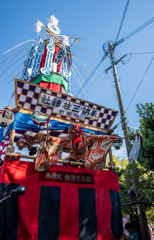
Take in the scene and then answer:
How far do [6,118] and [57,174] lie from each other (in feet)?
7.33

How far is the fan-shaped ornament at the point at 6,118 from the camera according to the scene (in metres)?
5.20

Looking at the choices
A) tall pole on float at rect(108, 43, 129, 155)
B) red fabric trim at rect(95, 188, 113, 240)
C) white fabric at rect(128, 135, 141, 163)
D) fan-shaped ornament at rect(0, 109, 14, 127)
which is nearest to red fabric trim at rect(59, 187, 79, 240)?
red fabric trim at rect(95, 188, 113, 240)

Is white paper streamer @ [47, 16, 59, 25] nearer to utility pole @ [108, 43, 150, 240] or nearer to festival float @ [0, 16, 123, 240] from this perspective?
utility pole @ [108, 43, 150, 240]

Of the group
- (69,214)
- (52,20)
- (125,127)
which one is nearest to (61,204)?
(69,214)

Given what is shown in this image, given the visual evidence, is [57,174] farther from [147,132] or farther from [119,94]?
[119,94]

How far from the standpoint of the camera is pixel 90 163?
5.39m

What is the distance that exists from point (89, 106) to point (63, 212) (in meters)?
3.84

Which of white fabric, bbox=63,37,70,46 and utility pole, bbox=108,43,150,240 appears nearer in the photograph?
utility pole, bbox=108,43,150,240

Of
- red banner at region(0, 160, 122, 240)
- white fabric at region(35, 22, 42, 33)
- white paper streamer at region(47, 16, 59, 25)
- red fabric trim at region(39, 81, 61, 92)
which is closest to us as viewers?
red banner at region(0, 160, 122, 240)

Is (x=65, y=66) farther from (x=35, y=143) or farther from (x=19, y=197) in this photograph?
(x=19, y=197)

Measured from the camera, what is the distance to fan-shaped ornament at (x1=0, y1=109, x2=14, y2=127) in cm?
520

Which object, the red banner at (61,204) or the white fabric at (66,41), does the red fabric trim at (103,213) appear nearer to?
the red banner at (61,204)

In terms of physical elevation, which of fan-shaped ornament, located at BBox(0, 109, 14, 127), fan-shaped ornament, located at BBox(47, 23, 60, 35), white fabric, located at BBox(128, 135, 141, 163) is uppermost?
fan-shaped ornament, located at BBox(47, 23, 60, 35)

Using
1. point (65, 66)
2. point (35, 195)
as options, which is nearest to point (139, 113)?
point (65, 66)
